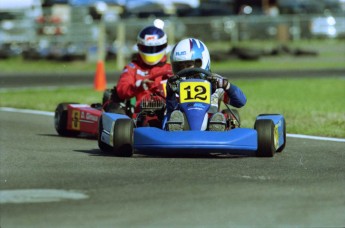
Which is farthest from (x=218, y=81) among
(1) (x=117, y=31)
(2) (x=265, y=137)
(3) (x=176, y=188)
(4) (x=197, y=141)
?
(1) (x=117, y=31)

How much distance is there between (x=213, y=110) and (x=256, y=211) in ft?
10.3

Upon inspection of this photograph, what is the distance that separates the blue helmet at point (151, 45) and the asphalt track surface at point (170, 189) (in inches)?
74.0

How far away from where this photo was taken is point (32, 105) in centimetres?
1592

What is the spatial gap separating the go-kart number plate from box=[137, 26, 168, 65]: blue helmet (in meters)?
2.28

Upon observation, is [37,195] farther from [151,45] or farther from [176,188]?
[151,45]

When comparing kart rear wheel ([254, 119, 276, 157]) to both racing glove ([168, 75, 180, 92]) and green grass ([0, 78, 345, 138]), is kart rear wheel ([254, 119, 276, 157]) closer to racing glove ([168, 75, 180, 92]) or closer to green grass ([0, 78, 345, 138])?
racing glove ([168, 75, 180, 92])

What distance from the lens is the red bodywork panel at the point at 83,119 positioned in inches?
428

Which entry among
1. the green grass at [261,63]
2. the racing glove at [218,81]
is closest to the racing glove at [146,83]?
the racing glove at [218,81]

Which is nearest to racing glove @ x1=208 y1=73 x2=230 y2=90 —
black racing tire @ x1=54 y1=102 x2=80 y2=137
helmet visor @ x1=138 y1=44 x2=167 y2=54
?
helmet visor @ x1=138 y1=44 x2=167 y2=54

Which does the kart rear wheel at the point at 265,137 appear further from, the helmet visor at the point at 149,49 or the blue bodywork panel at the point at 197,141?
the helmet visor at the point at 149,49

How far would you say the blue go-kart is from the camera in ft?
26.7

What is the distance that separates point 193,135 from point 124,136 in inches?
25.4

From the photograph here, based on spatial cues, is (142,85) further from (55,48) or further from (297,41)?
(297,41)

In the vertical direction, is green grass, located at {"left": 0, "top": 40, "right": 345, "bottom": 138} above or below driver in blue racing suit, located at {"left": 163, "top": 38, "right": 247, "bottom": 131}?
below
